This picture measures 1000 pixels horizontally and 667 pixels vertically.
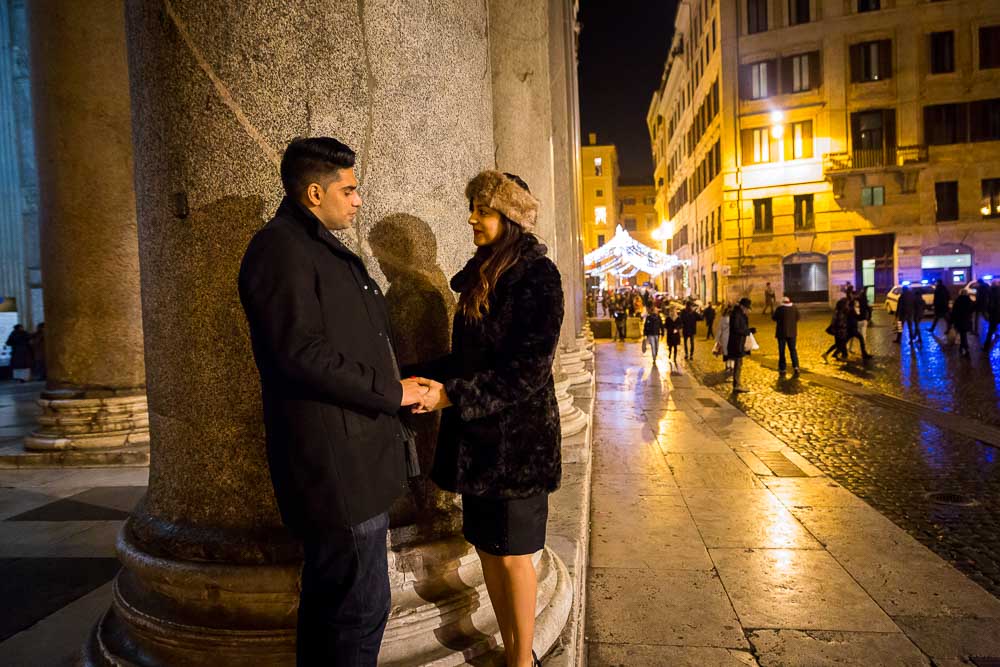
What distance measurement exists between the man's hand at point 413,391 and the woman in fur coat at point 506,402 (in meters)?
0.09

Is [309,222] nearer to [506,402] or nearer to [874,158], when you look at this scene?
[506,402]

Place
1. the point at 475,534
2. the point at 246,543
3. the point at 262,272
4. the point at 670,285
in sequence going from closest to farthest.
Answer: the point at 262,272 < the point at 246,543 < the point at 475,534 < the point at 670,285

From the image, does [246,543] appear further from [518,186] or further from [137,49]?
[137,49]

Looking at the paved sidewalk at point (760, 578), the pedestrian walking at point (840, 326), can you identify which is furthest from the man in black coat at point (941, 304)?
the paved sidewalk at point (760, 578)

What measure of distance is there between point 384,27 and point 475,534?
181 cm

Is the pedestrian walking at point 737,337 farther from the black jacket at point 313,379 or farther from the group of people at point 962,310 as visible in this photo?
the black jacket at point 313,379

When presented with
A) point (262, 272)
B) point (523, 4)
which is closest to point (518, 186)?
point (262, 272)


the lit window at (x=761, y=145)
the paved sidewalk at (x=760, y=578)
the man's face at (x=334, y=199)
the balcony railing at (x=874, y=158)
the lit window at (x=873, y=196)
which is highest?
the lit window at (x=761, y=145)

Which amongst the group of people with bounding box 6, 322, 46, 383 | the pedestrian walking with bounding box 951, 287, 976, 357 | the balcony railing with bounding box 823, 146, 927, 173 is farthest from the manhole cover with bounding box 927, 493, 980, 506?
the balcony railing with bounding box 823, 146, 927, 173

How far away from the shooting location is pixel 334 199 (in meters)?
1.95

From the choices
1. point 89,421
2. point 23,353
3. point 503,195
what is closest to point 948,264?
point 89,421

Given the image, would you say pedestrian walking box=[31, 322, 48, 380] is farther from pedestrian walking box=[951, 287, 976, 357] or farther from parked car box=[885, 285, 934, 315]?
parked car box=[885, 285, 934, 315]

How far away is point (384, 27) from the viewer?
7.65 feet

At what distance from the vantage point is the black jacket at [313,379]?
171 centimetres
